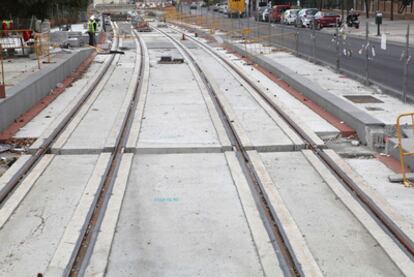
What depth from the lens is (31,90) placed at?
16.3 m

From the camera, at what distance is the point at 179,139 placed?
12.5 meters

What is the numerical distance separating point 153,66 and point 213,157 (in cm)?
1627

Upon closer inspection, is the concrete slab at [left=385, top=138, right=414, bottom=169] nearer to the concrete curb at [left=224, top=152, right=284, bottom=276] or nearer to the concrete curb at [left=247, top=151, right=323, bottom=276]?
the concrete curb at [left=247, top=151, right=323, bottom=276]

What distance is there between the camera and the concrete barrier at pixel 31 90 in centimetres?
1370

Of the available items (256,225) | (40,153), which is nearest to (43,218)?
(256,225)

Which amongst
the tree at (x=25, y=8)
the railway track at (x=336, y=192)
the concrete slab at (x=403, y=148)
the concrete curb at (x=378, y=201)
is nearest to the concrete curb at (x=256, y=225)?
the railway track at (x=336, y=192)

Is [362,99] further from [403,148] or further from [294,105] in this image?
[403,148]

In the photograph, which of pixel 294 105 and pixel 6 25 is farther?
pixel 6 25

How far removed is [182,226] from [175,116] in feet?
24.0

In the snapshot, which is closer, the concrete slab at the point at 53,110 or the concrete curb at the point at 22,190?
the concrete curb at the point at 22,190

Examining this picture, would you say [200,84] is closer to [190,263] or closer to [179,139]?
[179,139]

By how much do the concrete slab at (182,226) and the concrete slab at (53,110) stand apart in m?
3.54

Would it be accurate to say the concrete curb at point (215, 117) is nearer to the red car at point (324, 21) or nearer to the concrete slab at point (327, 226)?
the concrete slab at point (327, 226)

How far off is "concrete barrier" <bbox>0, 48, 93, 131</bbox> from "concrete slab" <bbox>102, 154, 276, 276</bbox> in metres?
4.28
